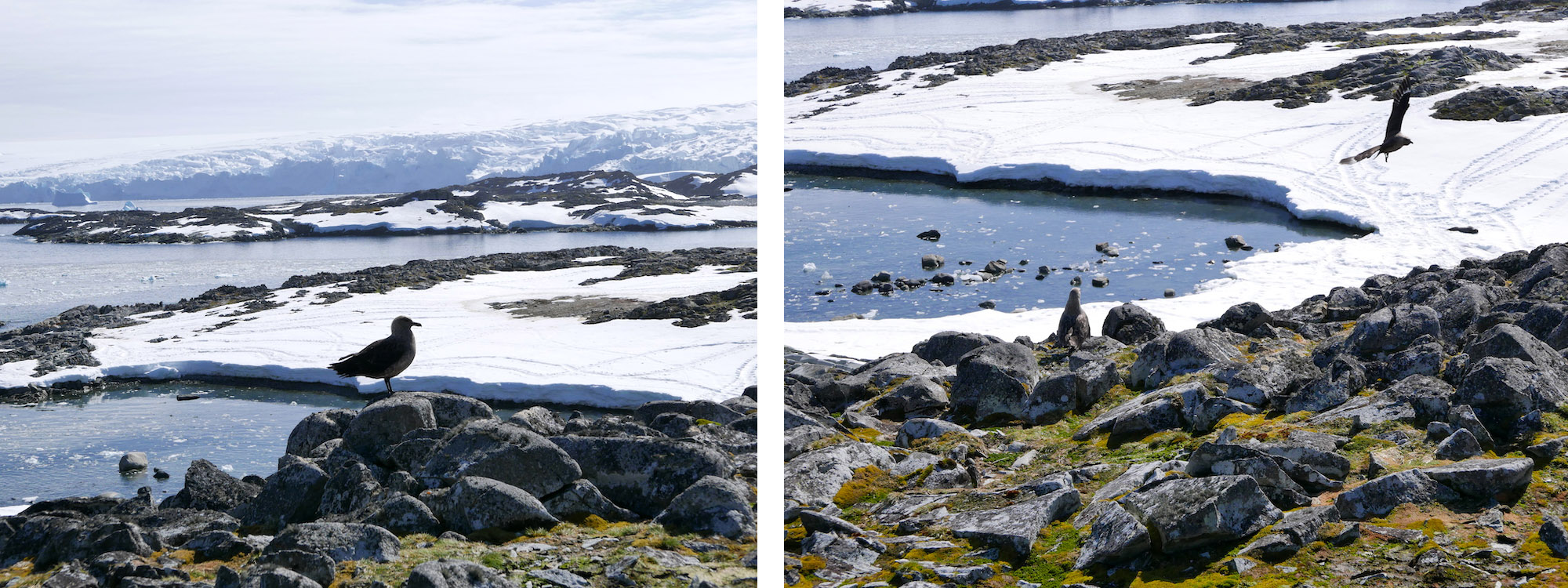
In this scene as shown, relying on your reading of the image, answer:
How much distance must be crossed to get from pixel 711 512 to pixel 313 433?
146 centimetres

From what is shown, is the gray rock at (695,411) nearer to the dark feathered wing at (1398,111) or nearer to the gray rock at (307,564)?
the gray rock at (307,564)

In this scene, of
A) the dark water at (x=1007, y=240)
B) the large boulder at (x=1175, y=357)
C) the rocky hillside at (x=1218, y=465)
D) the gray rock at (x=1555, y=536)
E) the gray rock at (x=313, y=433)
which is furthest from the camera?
the dark water at (x=1007, y=240)

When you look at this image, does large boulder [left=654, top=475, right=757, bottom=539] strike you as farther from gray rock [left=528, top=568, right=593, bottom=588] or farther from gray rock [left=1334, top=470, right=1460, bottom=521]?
gray rock [left=1334, top=470, right=1460, bottom=521]

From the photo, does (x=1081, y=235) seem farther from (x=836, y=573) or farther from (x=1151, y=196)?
(x=836, y=573)

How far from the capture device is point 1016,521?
1978 millimetres

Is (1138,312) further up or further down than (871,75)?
further down

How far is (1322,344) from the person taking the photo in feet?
10.6

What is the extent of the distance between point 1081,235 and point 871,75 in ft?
37.8

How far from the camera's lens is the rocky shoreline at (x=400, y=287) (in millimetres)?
3199

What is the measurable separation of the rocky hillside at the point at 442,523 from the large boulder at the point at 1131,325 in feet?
8.56

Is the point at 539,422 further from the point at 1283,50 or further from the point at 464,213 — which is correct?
the point at 1283,50

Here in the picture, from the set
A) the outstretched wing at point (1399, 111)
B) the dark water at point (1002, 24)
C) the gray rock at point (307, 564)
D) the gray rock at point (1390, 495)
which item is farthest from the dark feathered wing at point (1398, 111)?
the dark water at point (1002, 24)

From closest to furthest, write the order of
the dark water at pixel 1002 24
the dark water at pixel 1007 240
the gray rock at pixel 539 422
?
1. the gray rock at pixel 539 422
2. the dark water at pixel 1007 240
3. the dark water at pixel 1002 24

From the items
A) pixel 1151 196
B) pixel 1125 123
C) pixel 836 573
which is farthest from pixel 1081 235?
pixel 836 573
